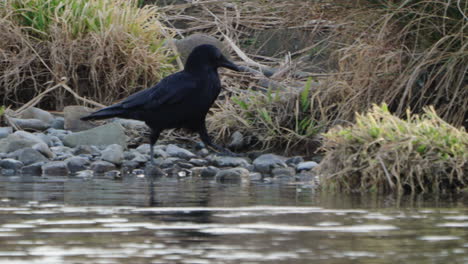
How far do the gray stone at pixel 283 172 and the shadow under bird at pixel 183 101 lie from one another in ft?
3.30

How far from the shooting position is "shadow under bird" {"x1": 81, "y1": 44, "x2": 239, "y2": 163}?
867 centimetres

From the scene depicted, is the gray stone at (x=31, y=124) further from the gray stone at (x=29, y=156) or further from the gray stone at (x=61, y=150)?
the gray stone at (x=29, y=156)

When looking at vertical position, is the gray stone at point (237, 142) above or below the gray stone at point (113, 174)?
above

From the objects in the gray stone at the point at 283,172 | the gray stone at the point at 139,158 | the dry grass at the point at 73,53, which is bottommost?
the gray stone at the point at 283,172

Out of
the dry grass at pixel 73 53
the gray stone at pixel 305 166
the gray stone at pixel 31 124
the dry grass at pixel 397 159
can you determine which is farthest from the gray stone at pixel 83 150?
the dry grass at pixel 397 159

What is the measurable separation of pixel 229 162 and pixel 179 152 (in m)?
0.67

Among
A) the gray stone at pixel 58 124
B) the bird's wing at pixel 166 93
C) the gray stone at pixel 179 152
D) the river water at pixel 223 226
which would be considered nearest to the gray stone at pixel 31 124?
the gray stone at pixel 58 124

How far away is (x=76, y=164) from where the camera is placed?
8109mm

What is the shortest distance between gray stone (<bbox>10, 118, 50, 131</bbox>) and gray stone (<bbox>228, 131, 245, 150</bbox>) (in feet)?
6.42

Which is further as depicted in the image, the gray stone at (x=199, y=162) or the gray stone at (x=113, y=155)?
the gray stone at (x=199, y=162)

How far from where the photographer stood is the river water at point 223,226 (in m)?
3.60

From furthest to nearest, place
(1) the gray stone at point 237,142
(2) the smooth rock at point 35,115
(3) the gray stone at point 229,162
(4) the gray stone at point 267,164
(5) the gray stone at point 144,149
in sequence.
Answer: (2) the smooth rock at point 35,115 < (1) the gray stone at point 237,142 < (5) the gray stone at point 144,149 < (3) the gray stone at point 229,162 < (4) the gray stone at point 267,164

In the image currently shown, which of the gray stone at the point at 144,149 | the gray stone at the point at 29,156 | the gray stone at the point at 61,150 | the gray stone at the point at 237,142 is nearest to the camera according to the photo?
the gray stone at the point at 29,156

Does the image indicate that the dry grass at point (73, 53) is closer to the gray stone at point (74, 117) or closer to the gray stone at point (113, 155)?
the gray stone at point (74, 117)
